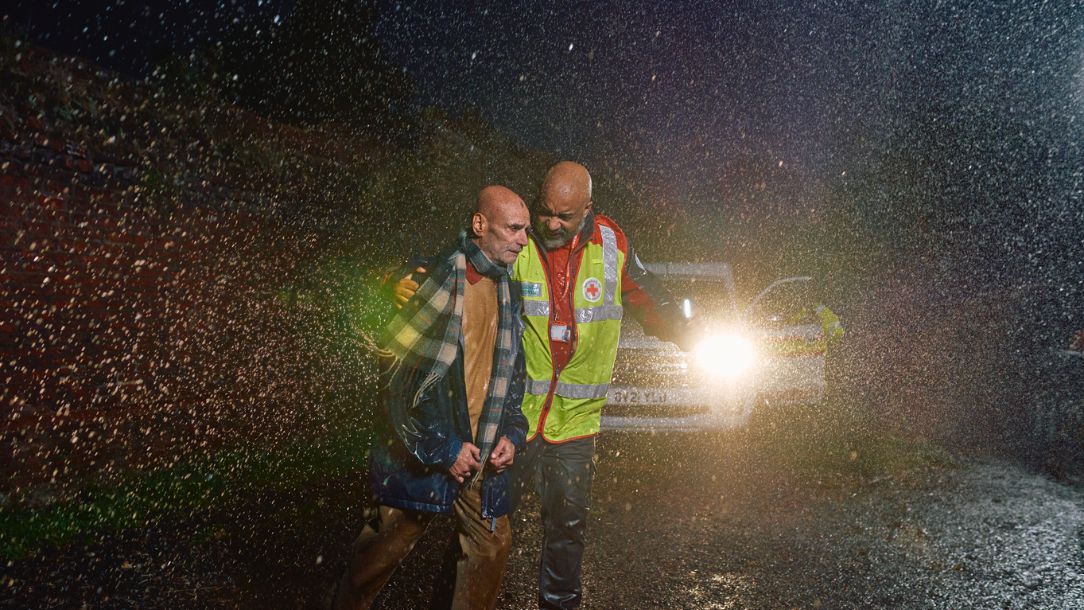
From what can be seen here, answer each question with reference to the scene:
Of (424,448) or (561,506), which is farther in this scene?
(561,506)

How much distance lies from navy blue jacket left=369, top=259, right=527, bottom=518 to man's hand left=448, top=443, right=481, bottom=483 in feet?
0.07

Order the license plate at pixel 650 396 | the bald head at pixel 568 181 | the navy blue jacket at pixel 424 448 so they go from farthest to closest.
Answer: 1. the license plate at pixel 650 396
2. the bald head at pixel 568 181
3. the navy blue jacket at pixel 424 448

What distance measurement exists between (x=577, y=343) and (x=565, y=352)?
0.25 feet

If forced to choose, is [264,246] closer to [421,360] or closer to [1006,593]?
[421,360]

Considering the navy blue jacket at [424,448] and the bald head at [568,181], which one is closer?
the navy blue jacket at [424,448]

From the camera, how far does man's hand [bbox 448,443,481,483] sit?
94.2 inches

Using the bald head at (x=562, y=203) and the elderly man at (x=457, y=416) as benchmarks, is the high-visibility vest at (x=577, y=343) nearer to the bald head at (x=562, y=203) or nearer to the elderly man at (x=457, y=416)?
the bald head at (x=562, y=203)

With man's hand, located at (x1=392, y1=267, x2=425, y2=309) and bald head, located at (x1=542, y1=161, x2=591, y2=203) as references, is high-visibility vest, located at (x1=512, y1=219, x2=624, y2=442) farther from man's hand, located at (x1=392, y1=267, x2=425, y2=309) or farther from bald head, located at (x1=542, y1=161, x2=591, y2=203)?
man's hand, located at (x1=392, y1=267, x2=425, y2=309)

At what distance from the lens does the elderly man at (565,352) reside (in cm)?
316

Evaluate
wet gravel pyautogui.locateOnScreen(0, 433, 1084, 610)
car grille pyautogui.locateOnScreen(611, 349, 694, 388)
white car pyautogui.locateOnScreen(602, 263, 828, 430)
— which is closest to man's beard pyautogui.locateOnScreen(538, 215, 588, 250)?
wet gravel pyautogui.locateOnScreen(0, 433, 1084, 610)

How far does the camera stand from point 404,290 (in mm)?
2516

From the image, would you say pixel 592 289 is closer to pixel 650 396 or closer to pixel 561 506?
pixel 561 506

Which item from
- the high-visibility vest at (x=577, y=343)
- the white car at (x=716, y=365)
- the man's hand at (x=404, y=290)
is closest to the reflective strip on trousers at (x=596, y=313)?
the high-visibility vest at (x=577, y=343)

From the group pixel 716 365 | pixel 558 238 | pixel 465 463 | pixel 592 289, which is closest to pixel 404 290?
pixel 465 463
